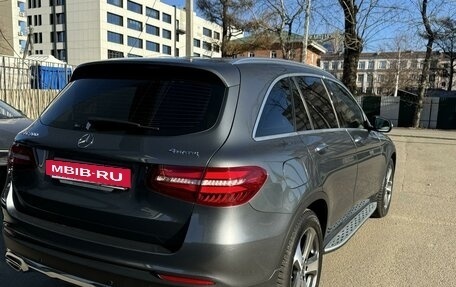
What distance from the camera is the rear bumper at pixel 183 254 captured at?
2354 mm

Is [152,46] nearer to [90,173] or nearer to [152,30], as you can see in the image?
[152,30]

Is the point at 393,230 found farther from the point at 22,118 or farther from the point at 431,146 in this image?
the point at 431,146

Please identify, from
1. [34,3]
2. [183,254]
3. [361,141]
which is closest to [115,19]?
[34,3]

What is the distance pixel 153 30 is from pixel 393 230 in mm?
80324

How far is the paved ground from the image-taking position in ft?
13.0

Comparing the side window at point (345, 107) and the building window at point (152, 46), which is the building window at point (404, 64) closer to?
the building window at point (152, 46)

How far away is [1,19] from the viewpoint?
2400 inches

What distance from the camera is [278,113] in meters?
3.01

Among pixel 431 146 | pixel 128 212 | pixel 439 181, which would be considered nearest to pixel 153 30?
pixel 431 146

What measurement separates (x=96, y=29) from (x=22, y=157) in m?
70.6

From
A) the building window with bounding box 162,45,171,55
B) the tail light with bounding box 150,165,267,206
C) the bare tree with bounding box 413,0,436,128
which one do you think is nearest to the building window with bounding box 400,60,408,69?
the building window with bounding box 162,45,171,55

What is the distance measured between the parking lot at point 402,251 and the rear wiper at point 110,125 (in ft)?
4.96

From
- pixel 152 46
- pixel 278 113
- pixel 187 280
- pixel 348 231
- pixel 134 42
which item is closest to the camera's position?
pixel 187 280

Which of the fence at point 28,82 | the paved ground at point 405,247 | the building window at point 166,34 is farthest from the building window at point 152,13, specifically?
the paved ground at point 405,247
